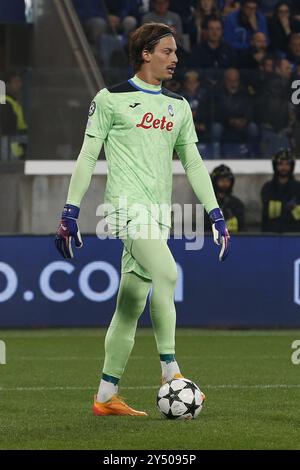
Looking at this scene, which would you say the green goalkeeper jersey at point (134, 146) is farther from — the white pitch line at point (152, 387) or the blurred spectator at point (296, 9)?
the blurred spectator at point (296, 9)

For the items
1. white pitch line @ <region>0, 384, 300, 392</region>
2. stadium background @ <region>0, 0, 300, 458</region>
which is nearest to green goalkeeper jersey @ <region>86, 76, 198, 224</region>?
white pitch line @ <region>0, 384, 300, 392</region>

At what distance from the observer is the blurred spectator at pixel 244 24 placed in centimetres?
1886

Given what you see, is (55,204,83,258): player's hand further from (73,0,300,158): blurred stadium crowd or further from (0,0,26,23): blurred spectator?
(0,0,26,23): blurred spectator

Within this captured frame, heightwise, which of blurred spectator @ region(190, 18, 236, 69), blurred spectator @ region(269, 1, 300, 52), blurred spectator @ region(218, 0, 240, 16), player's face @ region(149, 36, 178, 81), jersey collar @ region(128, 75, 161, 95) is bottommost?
jersey collar @ region(128, 75, 161, 95)

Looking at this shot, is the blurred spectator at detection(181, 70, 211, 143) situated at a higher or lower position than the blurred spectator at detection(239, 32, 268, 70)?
lower

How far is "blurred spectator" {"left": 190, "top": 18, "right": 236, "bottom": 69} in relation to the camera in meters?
18.4

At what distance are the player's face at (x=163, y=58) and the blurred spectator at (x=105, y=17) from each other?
10792 mm

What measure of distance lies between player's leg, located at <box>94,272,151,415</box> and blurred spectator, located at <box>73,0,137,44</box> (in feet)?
36.6

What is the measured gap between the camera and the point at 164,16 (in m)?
18.8

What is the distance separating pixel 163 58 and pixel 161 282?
1358 mm

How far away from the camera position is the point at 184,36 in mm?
18938

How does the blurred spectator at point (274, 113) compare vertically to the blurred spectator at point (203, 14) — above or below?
below

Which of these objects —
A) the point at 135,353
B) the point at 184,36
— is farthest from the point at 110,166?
the point at 184,36

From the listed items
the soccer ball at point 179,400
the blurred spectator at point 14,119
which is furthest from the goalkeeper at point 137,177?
the blurred spectator at point 14,119
